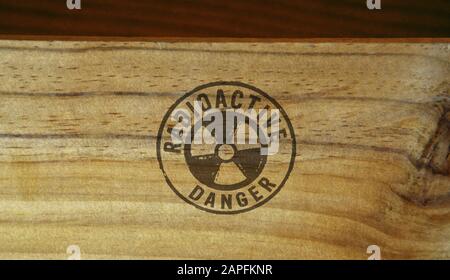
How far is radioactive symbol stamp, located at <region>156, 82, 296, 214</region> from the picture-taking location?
1.30m

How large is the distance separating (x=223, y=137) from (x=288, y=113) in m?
0.10

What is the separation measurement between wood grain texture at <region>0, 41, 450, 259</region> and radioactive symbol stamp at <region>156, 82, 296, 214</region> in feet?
0.05

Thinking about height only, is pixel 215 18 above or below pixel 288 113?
above

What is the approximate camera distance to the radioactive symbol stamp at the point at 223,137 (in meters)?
1.30

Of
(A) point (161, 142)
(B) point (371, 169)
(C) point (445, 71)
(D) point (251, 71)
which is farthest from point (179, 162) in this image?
(C) point (445, 71)

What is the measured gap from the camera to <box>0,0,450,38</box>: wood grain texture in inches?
51.1

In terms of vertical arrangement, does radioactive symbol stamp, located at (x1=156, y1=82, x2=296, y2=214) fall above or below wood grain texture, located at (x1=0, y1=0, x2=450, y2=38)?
below

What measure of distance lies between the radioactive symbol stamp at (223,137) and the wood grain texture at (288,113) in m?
0.01

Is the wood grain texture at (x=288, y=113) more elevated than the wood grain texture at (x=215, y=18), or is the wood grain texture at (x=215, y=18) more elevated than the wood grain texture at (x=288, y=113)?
the wood grain texture at (x=215, y=18)

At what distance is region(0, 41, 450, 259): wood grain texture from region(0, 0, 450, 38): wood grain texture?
18 mm

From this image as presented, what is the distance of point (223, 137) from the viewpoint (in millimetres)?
1300

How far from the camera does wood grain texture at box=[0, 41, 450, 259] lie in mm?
1298

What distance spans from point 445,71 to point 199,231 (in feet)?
1.33

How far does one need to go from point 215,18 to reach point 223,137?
165 mm
